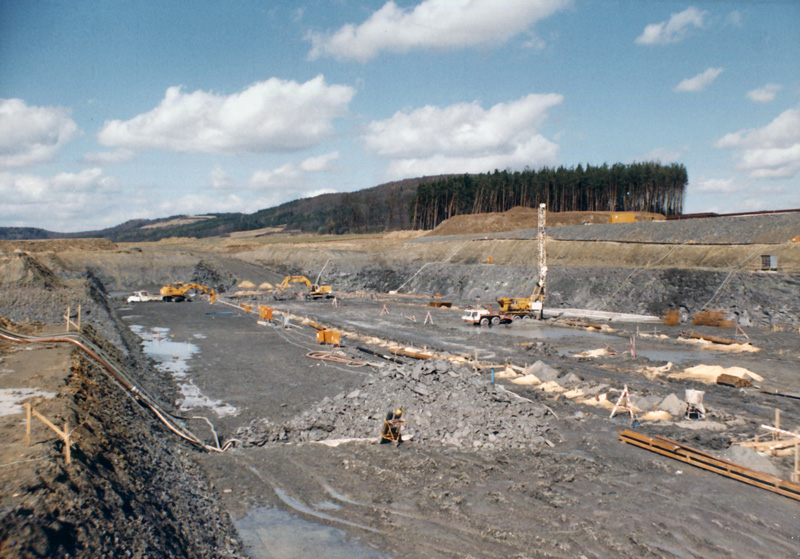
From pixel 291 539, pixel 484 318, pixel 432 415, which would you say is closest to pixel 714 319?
pixel 484 318

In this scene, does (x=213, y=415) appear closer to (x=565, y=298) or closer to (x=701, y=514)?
(x=701, y=514)

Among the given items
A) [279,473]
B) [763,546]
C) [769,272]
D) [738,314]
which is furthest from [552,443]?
[769,272]

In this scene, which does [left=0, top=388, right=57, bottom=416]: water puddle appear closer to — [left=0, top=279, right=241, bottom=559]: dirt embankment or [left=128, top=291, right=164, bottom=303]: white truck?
[left=0, top=279, right=241, bottom=559]: dirt embankment

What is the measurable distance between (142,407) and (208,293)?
5012 cm

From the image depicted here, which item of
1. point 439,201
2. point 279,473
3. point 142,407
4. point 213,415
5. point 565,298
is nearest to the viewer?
point 279,473

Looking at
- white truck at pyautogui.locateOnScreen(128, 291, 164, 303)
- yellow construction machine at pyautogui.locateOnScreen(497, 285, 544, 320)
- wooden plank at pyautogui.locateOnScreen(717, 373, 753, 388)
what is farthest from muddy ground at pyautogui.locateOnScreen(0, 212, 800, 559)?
white truck at pyautogui.locateOnScreen(128, 291, 164, 303)

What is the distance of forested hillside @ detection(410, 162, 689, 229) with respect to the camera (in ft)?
328

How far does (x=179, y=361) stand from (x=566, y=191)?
297 ft

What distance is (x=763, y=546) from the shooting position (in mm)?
9609

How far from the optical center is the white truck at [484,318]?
129 ft

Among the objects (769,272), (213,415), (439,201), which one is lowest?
(213,415)

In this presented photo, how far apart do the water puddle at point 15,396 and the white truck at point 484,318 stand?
1170 inches

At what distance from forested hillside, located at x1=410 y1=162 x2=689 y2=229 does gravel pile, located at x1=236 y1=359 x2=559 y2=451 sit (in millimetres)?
89712

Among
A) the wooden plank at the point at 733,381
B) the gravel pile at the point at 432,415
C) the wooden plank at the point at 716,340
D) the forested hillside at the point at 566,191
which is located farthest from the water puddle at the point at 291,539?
the forested hillside at the point at 566,191
